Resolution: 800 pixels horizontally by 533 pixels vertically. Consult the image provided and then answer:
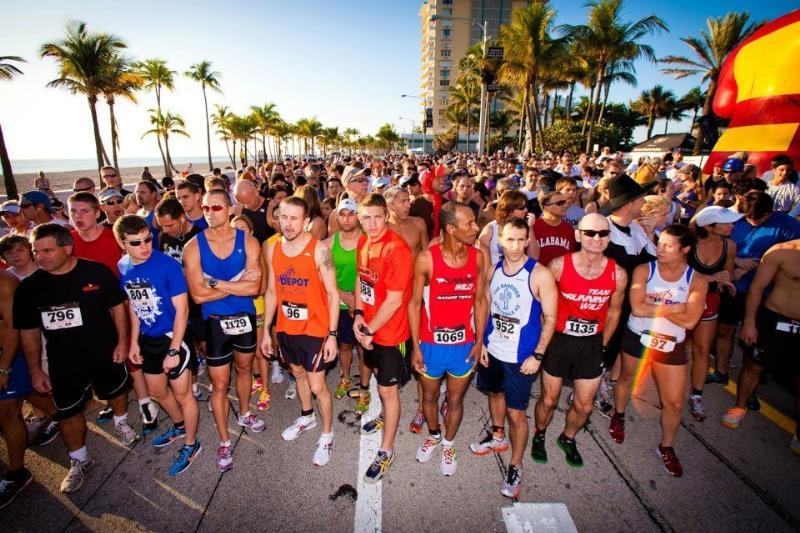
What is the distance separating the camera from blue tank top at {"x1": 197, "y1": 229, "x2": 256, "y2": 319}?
3309 millimetres

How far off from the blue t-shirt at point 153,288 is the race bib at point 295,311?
2.98 ft

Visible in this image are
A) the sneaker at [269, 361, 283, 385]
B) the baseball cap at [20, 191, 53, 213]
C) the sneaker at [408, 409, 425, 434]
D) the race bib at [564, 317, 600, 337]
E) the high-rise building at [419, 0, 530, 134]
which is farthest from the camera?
the high-rise building at [419, 0, 530, 134]

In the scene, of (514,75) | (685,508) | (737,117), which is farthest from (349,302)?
(514,75)

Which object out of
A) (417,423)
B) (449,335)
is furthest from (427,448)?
(449,335)

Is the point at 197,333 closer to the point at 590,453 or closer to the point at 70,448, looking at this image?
the point at 70,448

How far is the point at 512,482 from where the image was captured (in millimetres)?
2959

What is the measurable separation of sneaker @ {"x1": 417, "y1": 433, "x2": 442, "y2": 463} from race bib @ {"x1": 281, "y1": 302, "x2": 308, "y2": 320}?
167 centimetres

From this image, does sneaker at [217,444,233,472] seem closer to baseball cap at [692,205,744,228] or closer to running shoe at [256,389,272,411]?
running shoe at [256,389,272,411]

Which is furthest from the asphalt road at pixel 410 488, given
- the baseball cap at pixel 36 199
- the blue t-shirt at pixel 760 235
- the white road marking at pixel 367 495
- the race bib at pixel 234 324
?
the baseball cap at pixel 36 199

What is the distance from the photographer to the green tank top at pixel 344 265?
12.3 feet

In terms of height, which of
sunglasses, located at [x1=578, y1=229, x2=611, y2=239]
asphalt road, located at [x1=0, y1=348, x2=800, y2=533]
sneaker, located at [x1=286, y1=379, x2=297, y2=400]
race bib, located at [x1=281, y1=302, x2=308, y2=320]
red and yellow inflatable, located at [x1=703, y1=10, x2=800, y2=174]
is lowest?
asphalt road, located at [x1=0, y1=348, x2=800, y2=533]

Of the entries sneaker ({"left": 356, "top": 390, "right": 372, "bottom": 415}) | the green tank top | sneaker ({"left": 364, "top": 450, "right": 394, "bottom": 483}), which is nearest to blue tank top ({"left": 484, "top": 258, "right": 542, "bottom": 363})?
sneaker ({"left": 364, "top": 450, "right": 394, "bottom": 483})

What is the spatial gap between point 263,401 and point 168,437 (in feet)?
3.11

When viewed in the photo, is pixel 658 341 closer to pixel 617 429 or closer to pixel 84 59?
pixel 617 429
